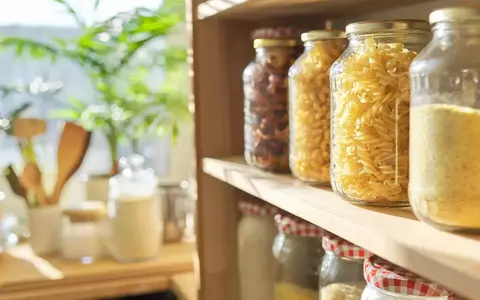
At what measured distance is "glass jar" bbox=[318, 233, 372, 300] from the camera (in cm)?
83

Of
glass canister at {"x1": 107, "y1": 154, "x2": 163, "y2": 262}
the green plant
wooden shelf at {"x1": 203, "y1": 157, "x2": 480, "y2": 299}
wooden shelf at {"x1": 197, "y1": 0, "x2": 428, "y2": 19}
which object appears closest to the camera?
wooden shelf at {"x1": 203, "y1": 157, "x2": 480, "y2": 299}

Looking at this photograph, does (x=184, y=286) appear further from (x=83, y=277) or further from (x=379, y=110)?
(x=379, y=110)

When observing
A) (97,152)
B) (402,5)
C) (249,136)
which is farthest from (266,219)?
(97,152)

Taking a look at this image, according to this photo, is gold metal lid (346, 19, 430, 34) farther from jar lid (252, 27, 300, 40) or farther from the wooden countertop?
the wooden countertop

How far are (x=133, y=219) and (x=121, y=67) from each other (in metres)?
0.47

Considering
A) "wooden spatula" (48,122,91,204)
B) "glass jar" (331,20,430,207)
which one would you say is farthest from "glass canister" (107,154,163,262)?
"glass jar" (331,20,430,207)

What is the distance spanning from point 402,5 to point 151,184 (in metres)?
0.80

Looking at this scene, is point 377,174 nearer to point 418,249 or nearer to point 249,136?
point 418,249

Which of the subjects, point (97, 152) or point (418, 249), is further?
point (97, 152)

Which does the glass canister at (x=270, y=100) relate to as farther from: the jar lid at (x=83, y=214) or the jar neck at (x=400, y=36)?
the jar lid at (x=83, y=214)

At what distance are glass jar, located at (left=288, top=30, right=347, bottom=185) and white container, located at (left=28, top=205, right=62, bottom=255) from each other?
0.90m

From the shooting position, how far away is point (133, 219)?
4.81 feet

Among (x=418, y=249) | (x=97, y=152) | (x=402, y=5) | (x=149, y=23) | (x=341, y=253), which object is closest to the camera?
(x=418, y=249)

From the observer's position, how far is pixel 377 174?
688 mm
